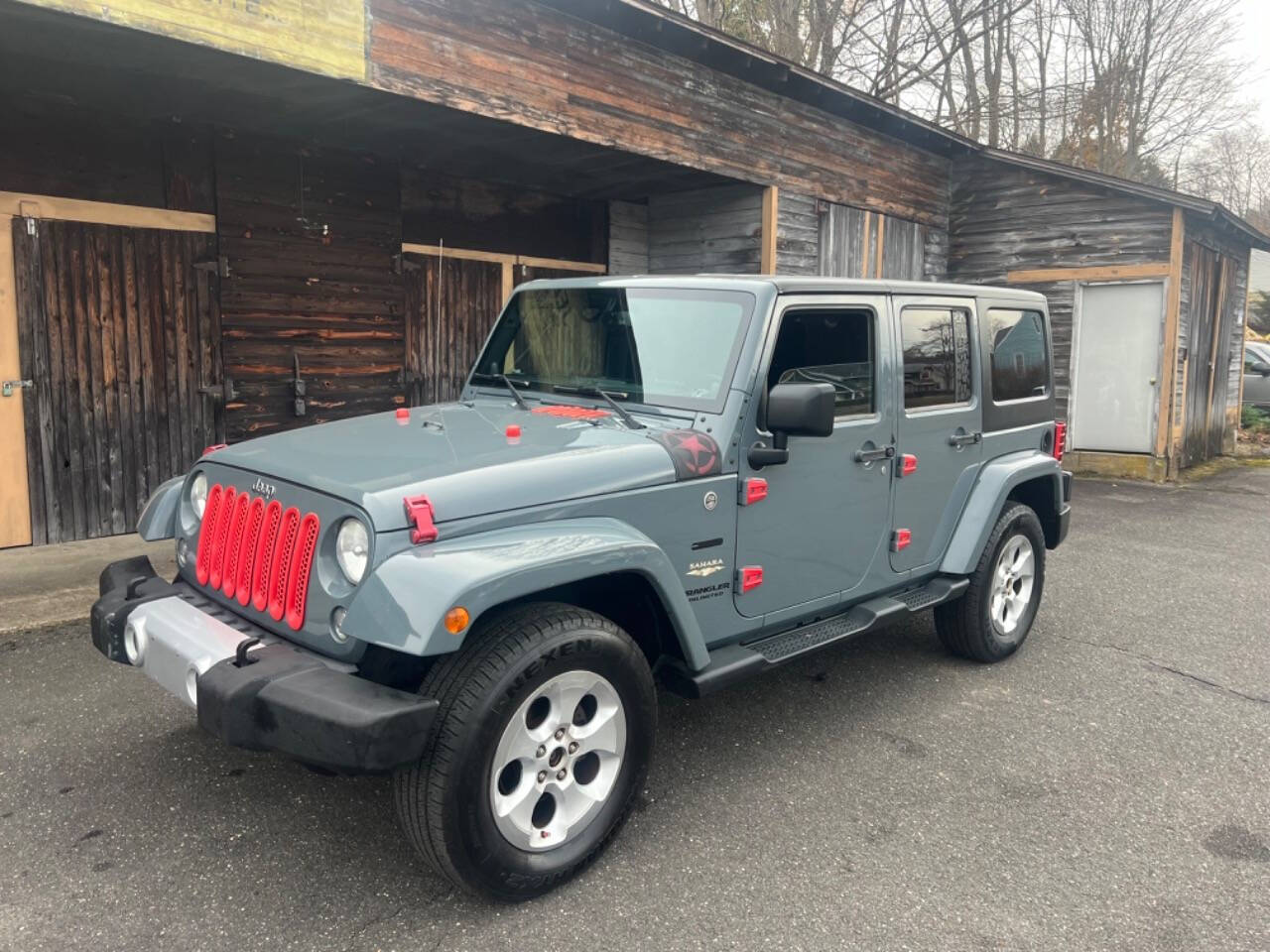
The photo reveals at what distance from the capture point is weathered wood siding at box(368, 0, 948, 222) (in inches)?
235

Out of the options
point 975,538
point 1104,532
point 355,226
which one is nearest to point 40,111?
point 355,226

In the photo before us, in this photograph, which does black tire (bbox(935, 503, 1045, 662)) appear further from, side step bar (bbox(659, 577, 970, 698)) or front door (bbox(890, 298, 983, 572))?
front door (bbox(890, 298, 983, 572))

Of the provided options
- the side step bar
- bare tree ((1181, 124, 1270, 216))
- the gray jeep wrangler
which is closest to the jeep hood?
the gray jeep wrangler

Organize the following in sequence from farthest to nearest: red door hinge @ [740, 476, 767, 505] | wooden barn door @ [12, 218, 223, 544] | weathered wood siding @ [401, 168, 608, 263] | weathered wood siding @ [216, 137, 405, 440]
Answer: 1. weathered wood siding @ [401, 168, 608, 263]
2. weathered wood siding @ [216, 137, 405, 440]
3. wooden barn door @ [12, 218, 223, 544]
4. red door hinge @ [740, 476, 767, 505]

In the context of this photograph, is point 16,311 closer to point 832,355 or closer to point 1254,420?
point 832,355

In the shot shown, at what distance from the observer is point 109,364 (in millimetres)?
6707

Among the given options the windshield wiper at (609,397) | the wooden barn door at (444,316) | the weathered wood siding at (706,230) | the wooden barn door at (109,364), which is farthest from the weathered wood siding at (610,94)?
the windshield wiper at (609,397)

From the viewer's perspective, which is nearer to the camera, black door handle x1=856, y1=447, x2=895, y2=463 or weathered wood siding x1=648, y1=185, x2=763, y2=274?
black door handle x1=856, y1=447, x2=895, y2=463

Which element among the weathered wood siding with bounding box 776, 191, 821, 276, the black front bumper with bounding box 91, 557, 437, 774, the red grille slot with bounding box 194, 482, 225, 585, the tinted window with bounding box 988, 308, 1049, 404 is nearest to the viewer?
the black front bumper with bounding box 91, 557, 437, 774

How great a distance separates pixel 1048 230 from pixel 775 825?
11.0 meters

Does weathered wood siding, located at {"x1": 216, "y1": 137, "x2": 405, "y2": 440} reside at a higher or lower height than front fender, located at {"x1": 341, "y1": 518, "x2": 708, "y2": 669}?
higher

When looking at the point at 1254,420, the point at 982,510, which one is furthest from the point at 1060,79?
the point at 982,510

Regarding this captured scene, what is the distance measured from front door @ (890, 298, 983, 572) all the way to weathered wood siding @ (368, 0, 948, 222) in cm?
369

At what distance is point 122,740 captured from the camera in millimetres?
3697
